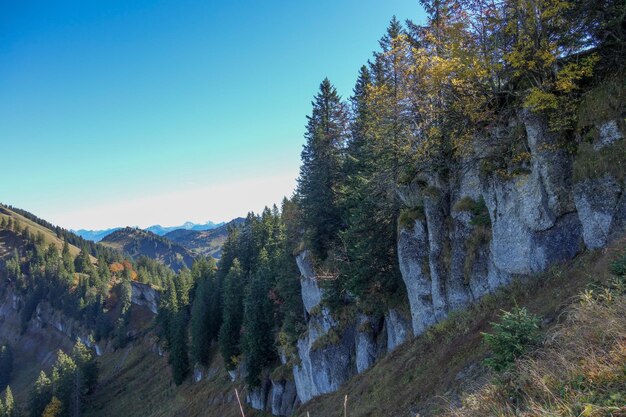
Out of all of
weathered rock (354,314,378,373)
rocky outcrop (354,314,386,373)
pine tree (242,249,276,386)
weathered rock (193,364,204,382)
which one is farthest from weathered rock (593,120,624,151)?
weathered rock (193,364,204,382)

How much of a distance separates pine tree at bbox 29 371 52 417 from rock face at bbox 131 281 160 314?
147ft

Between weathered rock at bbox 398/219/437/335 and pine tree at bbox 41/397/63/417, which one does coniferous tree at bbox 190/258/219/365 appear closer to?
pine tree at bbox 41/397/63/417

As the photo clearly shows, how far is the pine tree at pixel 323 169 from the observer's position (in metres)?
31.1

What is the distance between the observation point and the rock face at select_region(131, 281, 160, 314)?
114750mm

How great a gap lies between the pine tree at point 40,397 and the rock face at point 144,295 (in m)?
44.7

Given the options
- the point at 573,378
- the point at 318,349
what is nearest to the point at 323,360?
the point at 318,349

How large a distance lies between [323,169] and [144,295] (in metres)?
114

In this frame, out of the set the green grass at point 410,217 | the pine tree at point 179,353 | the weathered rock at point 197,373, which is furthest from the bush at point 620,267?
the pine tree at point 179,353

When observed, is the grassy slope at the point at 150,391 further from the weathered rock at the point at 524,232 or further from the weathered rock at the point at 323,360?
the weathered rock at the point at 524,232

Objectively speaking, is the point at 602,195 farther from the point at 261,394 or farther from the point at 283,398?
the point at 261,394

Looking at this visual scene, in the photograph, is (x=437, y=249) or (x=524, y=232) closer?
(x=524, y=232)

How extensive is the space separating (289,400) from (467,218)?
94.6ft

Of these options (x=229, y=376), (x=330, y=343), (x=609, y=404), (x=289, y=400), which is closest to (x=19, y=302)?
(x=229, y=376)

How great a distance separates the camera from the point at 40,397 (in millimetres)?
66188
